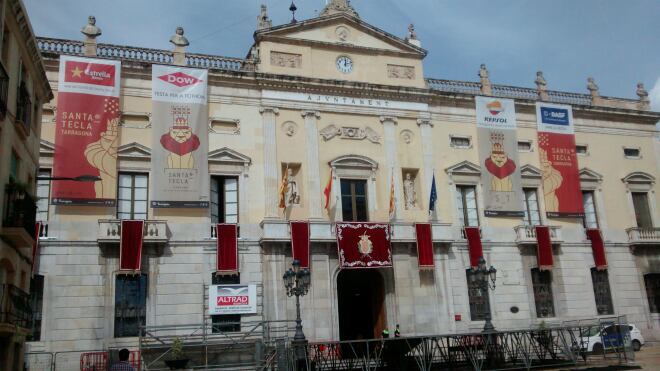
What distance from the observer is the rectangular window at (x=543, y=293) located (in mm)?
28359

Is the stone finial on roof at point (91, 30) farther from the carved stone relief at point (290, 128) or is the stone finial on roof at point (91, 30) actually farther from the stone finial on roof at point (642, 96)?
the stone finial on roof at point (642, 96)

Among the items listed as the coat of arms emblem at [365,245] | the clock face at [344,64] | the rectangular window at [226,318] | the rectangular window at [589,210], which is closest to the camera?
the rectangular window at [226,318]

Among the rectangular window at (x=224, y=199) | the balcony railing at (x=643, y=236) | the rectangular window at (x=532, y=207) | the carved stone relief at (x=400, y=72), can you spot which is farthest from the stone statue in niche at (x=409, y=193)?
the balcony railing at (x=643, y=236)

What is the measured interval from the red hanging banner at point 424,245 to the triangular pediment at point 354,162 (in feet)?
10.4

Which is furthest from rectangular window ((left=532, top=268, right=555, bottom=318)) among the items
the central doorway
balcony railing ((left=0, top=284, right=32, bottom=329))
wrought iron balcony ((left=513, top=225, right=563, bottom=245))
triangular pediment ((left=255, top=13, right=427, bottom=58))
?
balcony railing ((left=0, top=284, right=32, bottom=329))

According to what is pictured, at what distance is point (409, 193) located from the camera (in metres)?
27.6

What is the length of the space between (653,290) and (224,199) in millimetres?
20864

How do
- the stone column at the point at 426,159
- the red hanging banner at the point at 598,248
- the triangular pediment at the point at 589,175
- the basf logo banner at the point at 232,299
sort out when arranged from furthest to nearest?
the triangular pediment at the point at 589,175, the red hanging banner at the point at 598,248, the stone column at the point at 426,159, the basf logo banner at the point at 232,299

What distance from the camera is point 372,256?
25219 mm

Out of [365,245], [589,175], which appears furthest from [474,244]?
[589,175]

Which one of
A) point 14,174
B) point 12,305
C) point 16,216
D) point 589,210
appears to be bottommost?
point 12,305

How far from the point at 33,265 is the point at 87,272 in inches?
71.2

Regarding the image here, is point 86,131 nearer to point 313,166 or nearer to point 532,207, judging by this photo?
point 313,166

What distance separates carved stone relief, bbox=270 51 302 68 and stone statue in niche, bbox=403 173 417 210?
669cm
